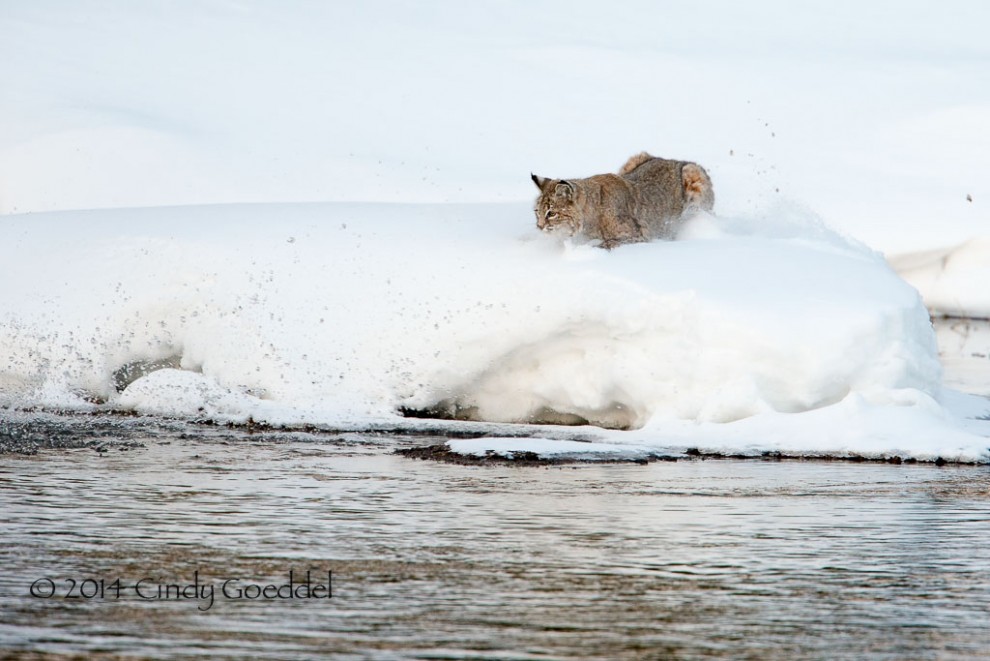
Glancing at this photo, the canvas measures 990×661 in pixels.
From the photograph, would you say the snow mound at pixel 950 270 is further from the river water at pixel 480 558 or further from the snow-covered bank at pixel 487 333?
the river water at pixel 480 558

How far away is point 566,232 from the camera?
13.1 m

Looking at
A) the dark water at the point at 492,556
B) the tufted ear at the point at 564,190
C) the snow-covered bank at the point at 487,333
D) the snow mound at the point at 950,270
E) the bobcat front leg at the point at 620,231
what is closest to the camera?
the dark water at the point at 492,556

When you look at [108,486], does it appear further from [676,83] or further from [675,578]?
[676,83]

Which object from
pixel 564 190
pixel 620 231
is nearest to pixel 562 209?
pixel 564 190

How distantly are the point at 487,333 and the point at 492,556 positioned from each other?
5.73 metres

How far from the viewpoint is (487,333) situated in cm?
1216

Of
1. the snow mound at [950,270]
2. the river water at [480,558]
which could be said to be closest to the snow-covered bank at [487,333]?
the river water at [480,558]

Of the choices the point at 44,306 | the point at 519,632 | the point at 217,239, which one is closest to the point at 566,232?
the point at 217,239

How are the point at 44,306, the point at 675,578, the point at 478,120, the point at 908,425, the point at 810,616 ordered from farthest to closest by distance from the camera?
the point at 478,120
the point at 44,306
the point at 908,425
the point at 675,578
the point at 810,616

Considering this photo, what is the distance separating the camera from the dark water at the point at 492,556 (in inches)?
200

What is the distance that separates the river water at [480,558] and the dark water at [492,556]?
16 mm

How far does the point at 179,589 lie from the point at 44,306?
7862 mm

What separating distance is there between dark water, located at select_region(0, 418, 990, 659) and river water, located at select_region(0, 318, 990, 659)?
0.02 metres

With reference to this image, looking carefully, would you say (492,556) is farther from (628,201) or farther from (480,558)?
(628,201)
